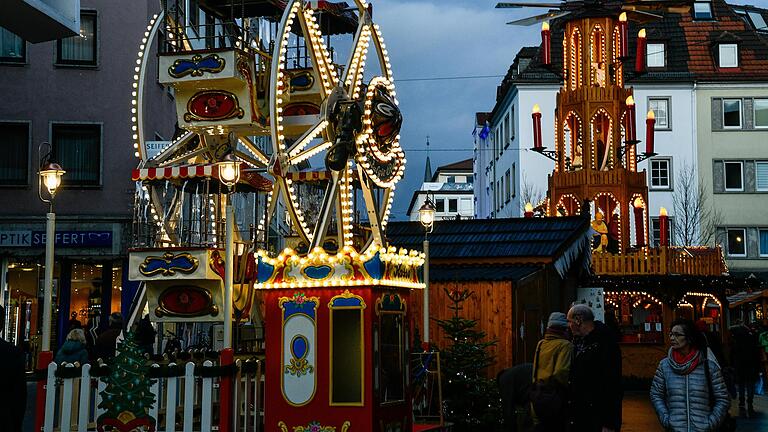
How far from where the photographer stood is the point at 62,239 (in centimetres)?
Result: 2869

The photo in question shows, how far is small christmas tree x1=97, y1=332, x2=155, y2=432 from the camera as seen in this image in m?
13.7

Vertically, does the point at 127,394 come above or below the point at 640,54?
below

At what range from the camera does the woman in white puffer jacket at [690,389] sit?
32.9 ft

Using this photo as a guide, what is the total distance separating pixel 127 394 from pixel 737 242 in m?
46.9

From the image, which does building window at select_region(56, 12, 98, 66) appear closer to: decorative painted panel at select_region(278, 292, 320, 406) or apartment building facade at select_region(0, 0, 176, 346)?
apartment building facade at select_region(0, 0, 176, 346)

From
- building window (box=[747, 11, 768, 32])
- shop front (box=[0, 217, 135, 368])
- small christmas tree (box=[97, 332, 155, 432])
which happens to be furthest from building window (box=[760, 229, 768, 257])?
small christmas tree (box=[97, 332, 155, 432])

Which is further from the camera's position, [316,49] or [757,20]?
[757,20]

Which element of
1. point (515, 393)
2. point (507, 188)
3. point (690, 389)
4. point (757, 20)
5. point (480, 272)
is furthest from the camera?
point (507, 188)

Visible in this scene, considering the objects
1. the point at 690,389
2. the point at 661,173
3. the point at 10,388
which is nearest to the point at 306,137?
the point at 10,388

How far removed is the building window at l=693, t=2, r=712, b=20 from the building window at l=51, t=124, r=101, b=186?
131 ft

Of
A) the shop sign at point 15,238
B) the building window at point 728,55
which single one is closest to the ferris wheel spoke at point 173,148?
the shop sign at point 15,238

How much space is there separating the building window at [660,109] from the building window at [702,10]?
5.39 metres

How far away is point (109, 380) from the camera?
45.3ft

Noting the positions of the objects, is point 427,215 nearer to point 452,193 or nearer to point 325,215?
point 325,215
